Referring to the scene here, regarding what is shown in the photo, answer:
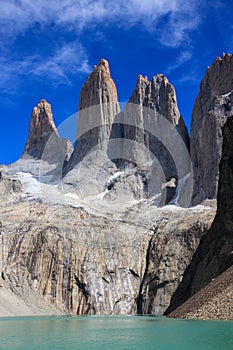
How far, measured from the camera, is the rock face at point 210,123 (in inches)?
3467

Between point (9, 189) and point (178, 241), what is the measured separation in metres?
48.7

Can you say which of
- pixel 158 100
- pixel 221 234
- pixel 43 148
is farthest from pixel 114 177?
pixel 221 234

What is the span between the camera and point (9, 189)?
107750 mm

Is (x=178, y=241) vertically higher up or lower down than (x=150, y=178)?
lower down

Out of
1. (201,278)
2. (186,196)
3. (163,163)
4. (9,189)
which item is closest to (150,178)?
(163,163)

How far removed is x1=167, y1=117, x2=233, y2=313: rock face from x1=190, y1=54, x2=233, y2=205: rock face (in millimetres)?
35135

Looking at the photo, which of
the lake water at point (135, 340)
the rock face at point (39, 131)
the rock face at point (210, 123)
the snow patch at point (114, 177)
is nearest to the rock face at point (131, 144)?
the snow patch at point (114, 177)

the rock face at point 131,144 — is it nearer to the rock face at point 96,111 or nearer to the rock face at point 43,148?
the rock face at point 96,111

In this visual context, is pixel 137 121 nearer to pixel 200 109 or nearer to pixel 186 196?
pixel 200 109

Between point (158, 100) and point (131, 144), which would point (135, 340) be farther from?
point (158, 100)

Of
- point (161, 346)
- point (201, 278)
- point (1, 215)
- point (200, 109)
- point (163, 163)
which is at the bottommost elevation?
point (161, 346)

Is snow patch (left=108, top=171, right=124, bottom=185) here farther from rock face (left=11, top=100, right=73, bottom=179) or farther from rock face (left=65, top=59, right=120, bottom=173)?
rock face (left=11, top=100, right=73, bottom=179)

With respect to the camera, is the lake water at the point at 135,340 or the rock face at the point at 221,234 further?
the rock face at the point at 221,234

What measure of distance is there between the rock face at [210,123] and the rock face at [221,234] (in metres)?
35.1
